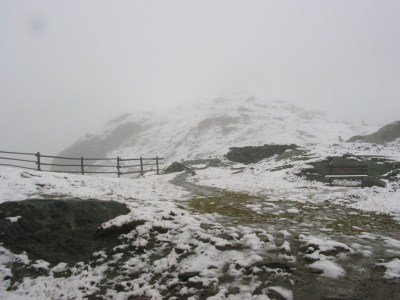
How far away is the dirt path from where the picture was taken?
468 centimetres

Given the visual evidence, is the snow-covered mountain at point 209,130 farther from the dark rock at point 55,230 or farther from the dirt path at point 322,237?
the dark rock at point 55,230

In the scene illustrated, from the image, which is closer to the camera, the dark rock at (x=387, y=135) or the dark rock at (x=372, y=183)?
the dark rock at (x=372, y=183)

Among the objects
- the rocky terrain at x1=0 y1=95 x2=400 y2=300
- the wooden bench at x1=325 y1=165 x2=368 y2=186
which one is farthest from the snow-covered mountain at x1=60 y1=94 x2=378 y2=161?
the rocky terrain at x1=0 y1=95 x2=400 y2=300

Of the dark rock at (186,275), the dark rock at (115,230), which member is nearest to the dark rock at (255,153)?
the dark rock at (115,230)

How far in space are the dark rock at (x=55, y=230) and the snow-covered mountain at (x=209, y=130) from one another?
189 ft

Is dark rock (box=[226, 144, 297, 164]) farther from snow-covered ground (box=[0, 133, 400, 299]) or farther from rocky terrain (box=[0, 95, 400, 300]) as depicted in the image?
snow-covered ground (box=[0, 133, 400, 299])

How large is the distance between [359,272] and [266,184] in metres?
12.1

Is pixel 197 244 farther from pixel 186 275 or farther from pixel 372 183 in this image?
pixel 372 183

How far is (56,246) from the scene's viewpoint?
673 cm

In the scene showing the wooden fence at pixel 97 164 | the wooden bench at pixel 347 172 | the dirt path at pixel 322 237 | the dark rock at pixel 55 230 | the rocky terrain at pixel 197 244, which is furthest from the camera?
the wooden fence at pixel 97 164

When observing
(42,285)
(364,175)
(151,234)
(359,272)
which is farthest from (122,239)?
(364,175)

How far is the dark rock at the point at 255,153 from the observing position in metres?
30.9

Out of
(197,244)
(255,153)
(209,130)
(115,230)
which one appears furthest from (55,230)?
(209,130)

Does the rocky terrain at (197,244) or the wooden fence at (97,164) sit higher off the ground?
the wooden fence at (97,164)
